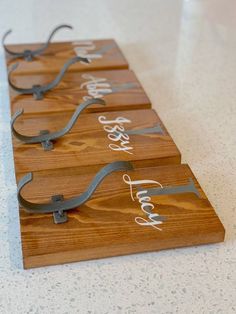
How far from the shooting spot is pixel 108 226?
55 centimetres

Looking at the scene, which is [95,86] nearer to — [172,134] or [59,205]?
[172,134]

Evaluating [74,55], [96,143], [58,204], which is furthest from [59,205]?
[74,55]

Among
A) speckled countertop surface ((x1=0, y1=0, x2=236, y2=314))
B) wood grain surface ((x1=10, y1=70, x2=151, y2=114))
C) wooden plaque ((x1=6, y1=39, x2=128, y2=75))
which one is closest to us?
speckled countertop surface ((x1=0, y1=0, x2=236, y2=314))

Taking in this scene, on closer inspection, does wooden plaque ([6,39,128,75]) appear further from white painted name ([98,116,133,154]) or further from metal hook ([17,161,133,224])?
metal hook ([17,161,133,224])

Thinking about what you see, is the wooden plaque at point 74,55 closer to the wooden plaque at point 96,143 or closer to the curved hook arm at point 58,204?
the wooden plaque at point 96,143

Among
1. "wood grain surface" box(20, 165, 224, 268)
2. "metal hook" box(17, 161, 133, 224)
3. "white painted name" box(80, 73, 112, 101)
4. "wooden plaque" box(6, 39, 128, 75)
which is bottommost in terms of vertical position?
"wooden plaque" box(6, 39, 128, 75)

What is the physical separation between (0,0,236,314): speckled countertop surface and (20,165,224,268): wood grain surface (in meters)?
0.01

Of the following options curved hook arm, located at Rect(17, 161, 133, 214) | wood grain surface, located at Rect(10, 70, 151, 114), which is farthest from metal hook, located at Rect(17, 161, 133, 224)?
wood grain surface, located at Rect(10, 70, 151, 114)

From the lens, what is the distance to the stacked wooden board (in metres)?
0.54

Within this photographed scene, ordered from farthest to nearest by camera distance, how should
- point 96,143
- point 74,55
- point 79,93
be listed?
point 74,55 → point 79,93 → point 96,143

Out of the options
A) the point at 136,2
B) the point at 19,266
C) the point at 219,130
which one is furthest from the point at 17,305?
the point at 136,2

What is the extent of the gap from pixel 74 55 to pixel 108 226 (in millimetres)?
584

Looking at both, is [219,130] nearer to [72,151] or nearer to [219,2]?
[72,151]

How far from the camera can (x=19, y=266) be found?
0.54 meters
